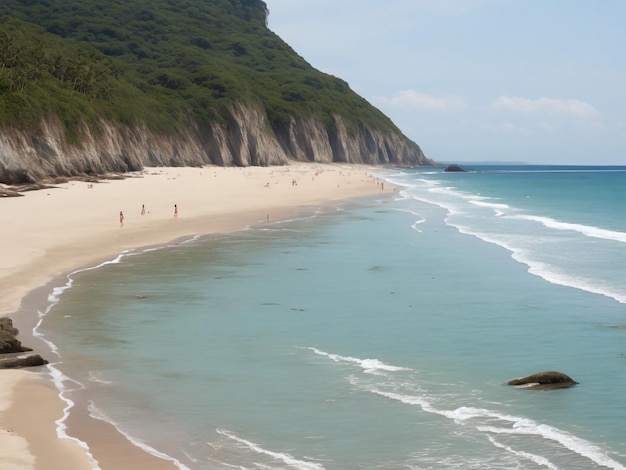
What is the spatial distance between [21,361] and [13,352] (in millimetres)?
925

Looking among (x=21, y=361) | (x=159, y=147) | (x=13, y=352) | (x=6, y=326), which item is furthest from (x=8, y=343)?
(x=159, y=147)

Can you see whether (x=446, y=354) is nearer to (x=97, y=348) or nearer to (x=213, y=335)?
(x=213, y=335)

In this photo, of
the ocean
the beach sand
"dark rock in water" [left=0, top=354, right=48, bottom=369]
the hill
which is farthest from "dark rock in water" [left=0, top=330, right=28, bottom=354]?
the hill

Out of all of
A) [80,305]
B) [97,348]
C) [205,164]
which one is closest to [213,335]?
[97,348]

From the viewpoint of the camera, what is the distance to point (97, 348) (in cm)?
1708

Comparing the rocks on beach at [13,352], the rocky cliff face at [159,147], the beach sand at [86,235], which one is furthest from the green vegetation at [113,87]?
the rocks on beach at [13,352]

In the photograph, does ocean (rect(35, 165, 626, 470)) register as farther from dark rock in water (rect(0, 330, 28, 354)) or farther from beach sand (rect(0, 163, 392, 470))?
dark rock in water (rect(0, 330, 28, 354))

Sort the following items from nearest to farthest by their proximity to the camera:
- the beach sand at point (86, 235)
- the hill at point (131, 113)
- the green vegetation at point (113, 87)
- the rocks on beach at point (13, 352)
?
the beach sand at point (86, 235) → the rocks on beach at point (13, 352) → the hill at point (131, 113) → the green vegetation at point (113, 87)

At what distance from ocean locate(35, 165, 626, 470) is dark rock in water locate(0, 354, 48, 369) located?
329 millimetres

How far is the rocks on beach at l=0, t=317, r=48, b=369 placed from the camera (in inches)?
598

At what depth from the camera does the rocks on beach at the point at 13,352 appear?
15188mm

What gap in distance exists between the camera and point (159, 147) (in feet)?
387

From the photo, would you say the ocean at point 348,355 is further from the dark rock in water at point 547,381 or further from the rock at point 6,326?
the rock at point 6,326

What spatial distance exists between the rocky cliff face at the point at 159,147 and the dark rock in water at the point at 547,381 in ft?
178
